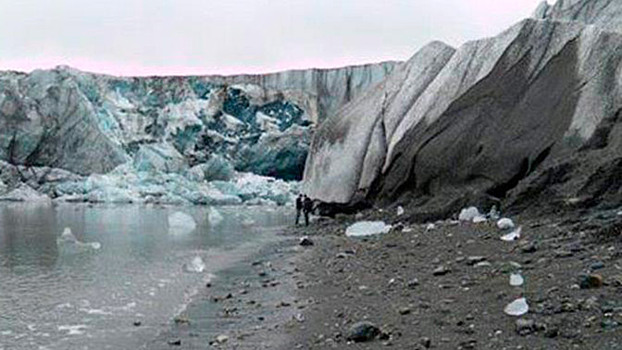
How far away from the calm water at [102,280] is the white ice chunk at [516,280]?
338cm

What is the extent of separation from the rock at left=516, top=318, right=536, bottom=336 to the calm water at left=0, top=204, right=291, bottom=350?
10.9 feet

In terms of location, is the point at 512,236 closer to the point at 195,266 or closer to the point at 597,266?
the point at 597,266

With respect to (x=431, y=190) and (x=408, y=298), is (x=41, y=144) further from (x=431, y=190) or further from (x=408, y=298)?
(x=408, y=298)

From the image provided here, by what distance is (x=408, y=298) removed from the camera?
23.8 feet

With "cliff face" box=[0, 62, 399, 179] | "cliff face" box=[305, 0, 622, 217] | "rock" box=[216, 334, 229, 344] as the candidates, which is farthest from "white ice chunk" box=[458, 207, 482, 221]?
"cliff face" box=[0, 62, 399, 179]

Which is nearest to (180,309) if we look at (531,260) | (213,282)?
(213,282)

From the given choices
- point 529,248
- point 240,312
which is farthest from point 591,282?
point 240,312

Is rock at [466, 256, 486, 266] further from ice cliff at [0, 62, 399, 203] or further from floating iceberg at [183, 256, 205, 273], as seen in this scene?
ice cliff at [0, 62, 399, 203]

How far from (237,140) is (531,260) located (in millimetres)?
56077

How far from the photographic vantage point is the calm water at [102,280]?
7.41 meters

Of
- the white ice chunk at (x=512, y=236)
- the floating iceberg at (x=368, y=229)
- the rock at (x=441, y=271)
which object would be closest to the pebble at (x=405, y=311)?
the rock at (x=441, y=271)

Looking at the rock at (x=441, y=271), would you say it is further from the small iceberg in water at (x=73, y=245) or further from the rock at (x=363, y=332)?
the small iceberg in water at (x=73, y=245)

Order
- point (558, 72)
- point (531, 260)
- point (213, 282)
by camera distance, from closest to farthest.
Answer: point (531, 260)
point (213, 282)
point (558, 72)

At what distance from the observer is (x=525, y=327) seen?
5250 millimetres
